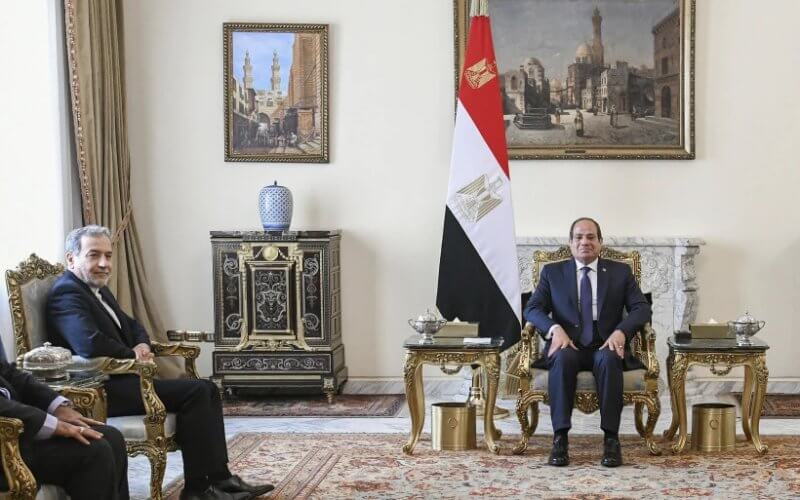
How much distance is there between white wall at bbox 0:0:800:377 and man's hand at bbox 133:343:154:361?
2.60 m

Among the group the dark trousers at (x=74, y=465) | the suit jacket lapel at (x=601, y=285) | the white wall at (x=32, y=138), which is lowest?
the dark trousers at (x=74, y=465)

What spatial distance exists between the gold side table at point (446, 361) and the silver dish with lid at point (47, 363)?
75.3 inches

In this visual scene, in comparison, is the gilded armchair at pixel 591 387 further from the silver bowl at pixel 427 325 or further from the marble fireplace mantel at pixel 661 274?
the marble fireplace mantel at pixel 661 274

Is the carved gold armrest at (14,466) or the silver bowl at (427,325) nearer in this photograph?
the carved gold armrest at (14,466)

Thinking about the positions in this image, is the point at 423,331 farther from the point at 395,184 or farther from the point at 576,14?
the point at 576,14

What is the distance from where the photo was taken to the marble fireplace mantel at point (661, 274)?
23.6 feet

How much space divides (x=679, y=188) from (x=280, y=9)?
3006mm


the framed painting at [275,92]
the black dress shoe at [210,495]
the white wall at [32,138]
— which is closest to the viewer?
the black dress shoe at [210,495]

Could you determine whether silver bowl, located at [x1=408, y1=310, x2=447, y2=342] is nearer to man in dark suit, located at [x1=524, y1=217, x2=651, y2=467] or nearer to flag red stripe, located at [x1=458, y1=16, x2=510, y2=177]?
man in dark suit, located at [x1=524, y1=217, x2=651, y2=467]

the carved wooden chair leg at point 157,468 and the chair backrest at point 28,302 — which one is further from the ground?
the chair backrest at point 28,302

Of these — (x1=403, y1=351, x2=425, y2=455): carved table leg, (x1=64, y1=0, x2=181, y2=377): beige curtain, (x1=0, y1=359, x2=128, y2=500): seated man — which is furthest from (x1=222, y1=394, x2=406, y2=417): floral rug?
(x1=0, y1=359, x2=128, y2=500): seated man

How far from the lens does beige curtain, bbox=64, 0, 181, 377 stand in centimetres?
674

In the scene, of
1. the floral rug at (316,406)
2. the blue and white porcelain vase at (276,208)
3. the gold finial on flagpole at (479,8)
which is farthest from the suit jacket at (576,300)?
the blue and white porcelain vase at (276,208)

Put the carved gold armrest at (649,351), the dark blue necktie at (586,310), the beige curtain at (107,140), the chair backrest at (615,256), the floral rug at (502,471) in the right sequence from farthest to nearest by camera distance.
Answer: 1. the beige curtain at (107,140)
2. the chair backrest at (615,256)
3. the dark blue necktie at (586,310)
4. the carved gold armrest at (649,351)
5. the floral rug at (502,471)
